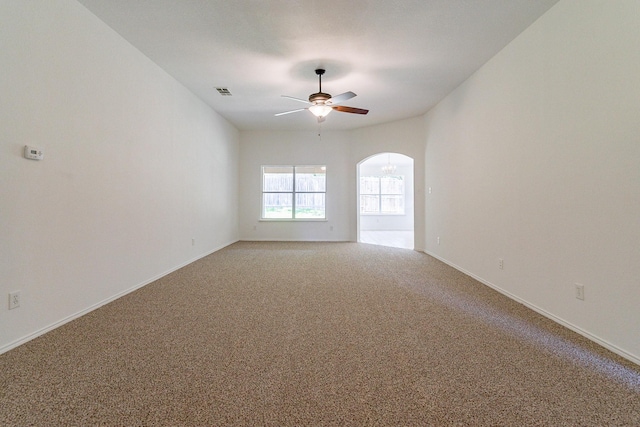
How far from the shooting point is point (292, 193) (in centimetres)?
743

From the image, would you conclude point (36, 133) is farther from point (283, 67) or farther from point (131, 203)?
point (283, 67)

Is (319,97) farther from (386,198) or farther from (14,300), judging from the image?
(386,198)

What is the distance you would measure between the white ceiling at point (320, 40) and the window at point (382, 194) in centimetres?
652


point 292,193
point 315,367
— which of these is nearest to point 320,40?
point 315,367

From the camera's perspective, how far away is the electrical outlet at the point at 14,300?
76.7 inches

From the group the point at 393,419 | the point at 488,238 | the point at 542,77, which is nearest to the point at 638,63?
the point at 542,77

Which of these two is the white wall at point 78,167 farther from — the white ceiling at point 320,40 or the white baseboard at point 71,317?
the white ceiling at point 320,40

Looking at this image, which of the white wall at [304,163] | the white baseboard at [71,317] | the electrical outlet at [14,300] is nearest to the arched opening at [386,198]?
the white wall at [304,163]

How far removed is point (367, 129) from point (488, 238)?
421 cm

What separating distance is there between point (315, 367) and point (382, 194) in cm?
999

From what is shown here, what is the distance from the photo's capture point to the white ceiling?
2533mm

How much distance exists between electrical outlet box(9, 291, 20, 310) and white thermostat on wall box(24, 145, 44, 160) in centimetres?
100

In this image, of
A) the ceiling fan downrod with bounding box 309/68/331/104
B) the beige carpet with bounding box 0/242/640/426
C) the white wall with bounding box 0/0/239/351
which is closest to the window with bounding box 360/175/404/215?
the ceiling fan downrod with bounding box 309/68/331/104

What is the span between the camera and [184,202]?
14.6 ft
